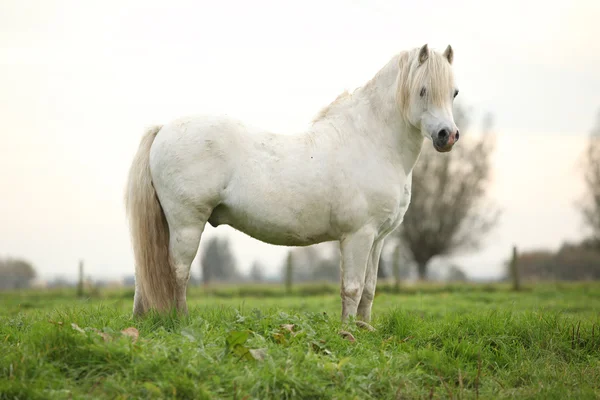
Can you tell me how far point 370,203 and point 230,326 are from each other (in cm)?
172

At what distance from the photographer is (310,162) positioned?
17.2ft

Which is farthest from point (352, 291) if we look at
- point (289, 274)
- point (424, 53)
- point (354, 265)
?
point (289, 274)

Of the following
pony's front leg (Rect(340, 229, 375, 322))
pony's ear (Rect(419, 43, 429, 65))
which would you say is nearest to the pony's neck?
pony's ear (Rect(419, 43, 429, 65))

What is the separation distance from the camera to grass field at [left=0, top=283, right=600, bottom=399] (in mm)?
3432

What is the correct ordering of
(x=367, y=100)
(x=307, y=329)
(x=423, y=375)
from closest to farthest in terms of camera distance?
(x=423, y=375), (x=307, y=329), (x=367, y=100)

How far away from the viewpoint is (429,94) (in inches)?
201

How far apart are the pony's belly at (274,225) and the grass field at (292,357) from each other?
740 millimetres

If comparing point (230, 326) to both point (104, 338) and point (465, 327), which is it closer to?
point (104, 338)

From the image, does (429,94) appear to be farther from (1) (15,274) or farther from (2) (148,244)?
(1) (15,274)

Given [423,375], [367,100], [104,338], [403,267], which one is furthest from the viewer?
[403,267]

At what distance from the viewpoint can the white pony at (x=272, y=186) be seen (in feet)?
16.6

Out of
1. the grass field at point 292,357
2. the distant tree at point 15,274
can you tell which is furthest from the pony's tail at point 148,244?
the distant tree at point 15,274

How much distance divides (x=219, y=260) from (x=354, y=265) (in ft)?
106

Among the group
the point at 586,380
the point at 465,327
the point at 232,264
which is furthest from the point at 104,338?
the point at 232,264
